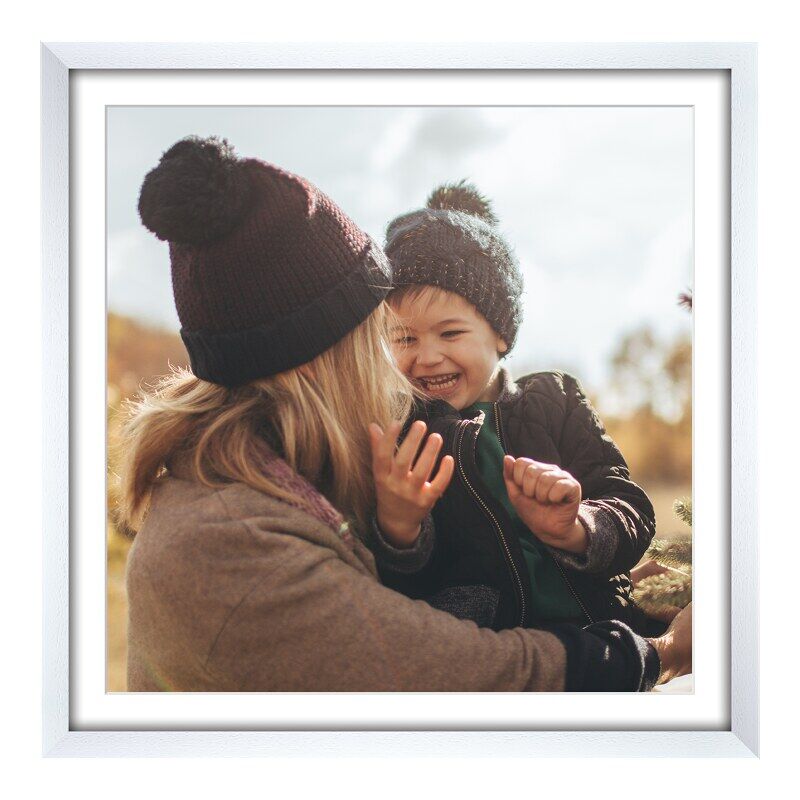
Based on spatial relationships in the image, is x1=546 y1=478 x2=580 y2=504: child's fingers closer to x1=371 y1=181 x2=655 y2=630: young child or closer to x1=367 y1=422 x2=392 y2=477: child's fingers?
x1=371 y1=181 x2=655 y2=630: young child

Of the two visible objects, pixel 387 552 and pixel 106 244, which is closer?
pixel 387 552

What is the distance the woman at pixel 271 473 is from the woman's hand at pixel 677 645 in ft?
1.08

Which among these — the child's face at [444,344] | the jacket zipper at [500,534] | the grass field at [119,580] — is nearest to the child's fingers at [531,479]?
the jacket zipper at [500,534]

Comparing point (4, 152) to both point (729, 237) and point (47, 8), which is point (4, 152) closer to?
point (47, 8)

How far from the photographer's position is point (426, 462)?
1815mm

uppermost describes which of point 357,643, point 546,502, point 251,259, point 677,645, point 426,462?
point 251,259

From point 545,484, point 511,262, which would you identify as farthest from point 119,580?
point 511,262

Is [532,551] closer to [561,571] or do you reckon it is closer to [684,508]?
[561,571]

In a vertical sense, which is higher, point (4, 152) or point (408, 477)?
point (4, 152)

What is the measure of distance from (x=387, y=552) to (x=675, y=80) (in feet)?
4.50

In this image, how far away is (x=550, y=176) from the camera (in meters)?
2.02

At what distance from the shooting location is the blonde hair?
1.68 metres

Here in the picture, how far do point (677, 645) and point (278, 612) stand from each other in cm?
106

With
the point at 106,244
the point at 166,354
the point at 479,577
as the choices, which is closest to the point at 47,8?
the point at 106,244
